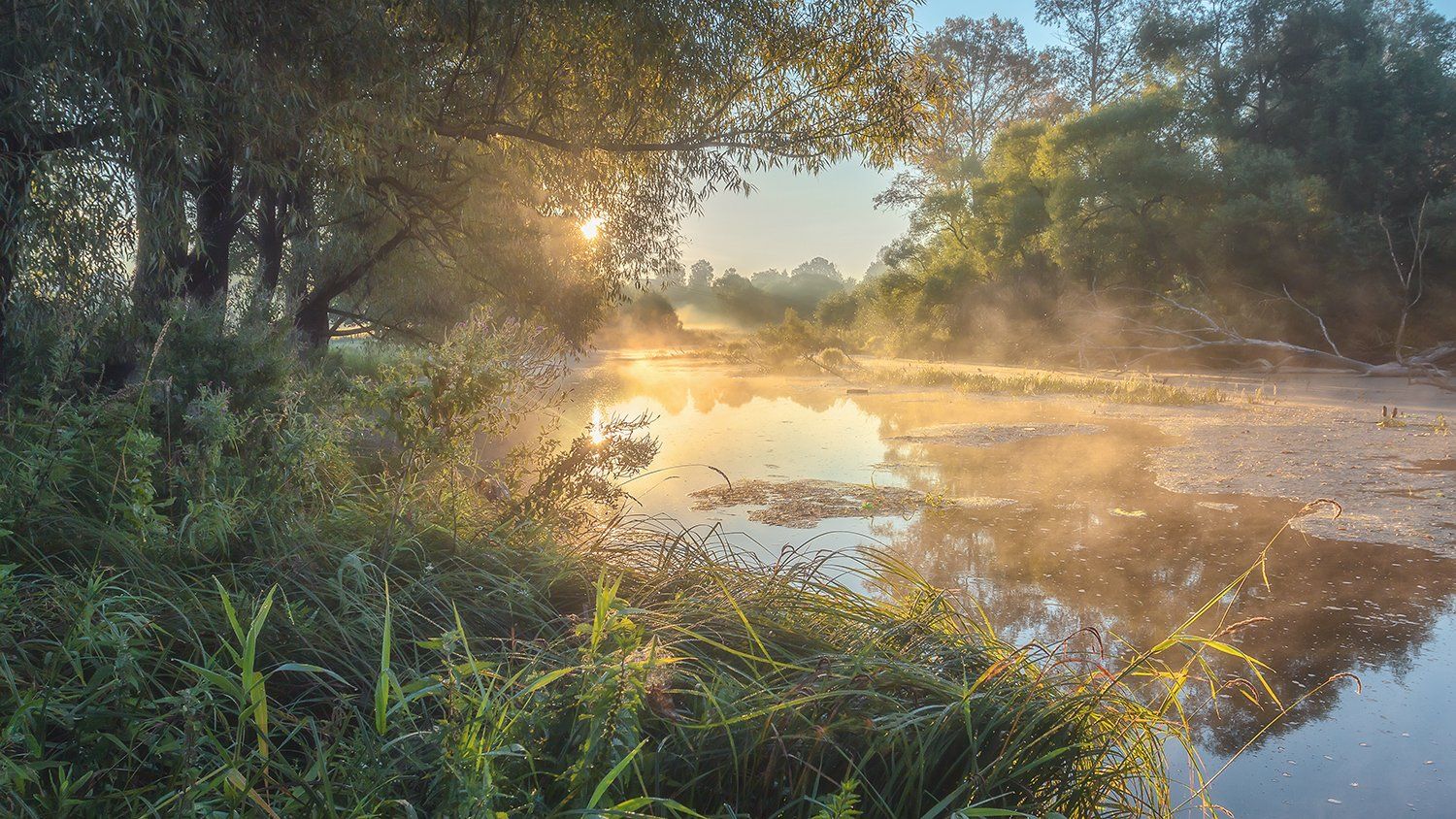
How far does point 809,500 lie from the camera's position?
21.8 ft

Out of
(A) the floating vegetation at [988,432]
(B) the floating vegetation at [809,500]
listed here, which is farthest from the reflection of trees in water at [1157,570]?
(A) the floating vegetation at [988,432]

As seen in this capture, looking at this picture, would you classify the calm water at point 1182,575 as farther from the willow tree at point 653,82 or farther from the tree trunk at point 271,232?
the tree trunk at point 271,232

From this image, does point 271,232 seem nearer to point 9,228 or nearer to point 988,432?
point 9,228

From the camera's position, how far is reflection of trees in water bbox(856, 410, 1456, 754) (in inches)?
144

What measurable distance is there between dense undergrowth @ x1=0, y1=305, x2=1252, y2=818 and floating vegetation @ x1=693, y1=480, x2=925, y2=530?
8.82 feet

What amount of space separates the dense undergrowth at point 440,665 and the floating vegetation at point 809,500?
2690 mm

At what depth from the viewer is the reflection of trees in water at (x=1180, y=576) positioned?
12.0ft

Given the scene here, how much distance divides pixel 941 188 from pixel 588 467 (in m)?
26.5

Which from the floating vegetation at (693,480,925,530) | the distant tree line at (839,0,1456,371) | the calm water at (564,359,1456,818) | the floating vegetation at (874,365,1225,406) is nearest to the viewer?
the calm water at (564,359,1456,818)

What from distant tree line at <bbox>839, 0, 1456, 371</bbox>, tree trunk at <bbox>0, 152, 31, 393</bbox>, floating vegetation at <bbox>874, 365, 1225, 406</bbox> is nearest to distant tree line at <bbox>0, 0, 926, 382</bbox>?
tree trunk at <bbox>0, 152, 31, 393</bbox>

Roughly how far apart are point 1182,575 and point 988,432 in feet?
19.2

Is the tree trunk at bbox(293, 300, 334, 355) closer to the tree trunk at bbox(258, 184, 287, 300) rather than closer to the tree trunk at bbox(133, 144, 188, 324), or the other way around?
the tree trunk at bbox(258, 184, 287, 300)

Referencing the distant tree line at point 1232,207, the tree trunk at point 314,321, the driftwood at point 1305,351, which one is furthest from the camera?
the distant tree line at point 1232,207

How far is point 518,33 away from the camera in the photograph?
597 centimetres
